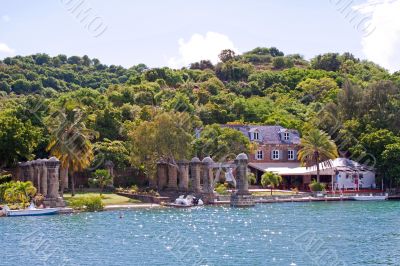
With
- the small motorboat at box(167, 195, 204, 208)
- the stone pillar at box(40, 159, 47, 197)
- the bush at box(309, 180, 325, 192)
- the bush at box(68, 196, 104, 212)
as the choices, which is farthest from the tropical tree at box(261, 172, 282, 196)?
the stone pillar at box(40, 159, 47, 197)

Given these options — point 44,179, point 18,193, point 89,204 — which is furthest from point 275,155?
point 18,193

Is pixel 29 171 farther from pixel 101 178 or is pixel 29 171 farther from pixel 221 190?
pixel 221 190

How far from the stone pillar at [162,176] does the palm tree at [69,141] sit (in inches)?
404

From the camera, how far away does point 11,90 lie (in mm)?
153125

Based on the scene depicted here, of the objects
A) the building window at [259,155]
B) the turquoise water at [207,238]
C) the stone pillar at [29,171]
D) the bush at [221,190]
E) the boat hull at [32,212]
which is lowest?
the turquoise water at [207,238]

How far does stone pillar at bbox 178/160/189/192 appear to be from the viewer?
2648 inches

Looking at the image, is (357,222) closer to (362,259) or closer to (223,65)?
(362,259)

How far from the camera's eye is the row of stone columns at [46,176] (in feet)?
184

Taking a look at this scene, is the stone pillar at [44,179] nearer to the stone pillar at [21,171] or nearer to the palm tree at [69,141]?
the palm tree at [69,141]

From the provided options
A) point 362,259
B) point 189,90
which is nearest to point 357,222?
point 362,259

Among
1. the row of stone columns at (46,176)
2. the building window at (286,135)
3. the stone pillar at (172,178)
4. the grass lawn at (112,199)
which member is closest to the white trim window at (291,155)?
the building window at (286,135)

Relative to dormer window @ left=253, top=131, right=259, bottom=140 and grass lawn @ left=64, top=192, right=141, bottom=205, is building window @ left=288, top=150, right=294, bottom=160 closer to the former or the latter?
dormer window @ left=253, top=131, right=259, bottom=140

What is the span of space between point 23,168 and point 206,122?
3597cm

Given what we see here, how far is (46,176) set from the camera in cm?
6062
